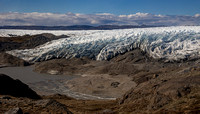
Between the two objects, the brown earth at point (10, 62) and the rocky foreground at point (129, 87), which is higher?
the rocky foreground at point (129, 87)

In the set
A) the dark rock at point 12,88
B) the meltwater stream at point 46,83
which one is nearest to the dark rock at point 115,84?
the meltwater stream at point 46,83

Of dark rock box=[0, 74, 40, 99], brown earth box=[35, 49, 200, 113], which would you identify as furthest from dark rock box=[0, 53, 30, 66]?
dark rock box=[0, 74, 40, 99]

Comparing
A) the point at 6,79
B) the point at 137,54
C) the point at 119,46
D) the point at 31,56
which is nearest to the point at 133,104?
the point at 6,79

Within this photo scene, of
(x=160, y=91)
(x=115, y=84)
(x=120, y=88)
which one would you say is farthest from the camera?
(x=115, y=84)

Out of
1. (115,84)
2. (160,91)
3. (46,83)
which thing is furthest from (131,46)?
(160,91)

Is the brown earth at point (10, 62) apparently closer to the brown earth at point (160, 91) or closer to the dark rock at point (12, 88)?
the brown earth at point (160, 91)

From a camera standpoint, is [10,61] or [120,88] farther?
[10,61]

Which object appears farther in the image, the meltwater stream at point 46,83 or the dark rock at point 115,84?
the dark rock at point 115,84

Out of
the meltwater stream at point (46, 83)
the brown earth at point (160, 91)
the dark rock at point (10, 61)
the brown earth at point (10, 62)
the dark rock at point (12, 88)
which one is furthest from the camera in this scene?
the dark rock at point (10, 61)

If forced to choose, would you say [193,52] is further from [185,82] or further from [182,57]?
[185,82]

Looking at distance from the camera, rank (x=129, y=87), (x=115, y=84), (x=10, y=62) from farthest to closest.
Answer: (x=10, y=62), (x=115, y=84), (x=129, y=87)

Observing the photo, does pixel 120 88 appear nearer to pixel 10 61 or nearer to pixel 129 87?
pixel 129 87
